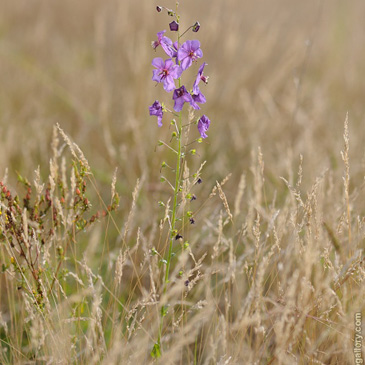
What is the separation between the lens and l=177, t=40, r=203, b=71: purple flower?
1631 mm

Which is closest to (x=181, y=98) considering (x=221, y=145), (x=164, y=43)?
(x=164, y=43)

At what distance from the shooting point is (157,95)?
14.3ft

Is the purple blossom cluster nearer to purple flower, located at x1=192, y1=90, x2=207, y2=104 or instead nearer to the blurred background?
A: purple flower, located at x1=192, y1=90, x2=207, y2=104

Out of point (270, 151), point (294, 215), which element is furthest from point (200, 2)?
point (294, 215)

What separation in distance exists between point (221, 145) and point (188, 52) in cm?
248

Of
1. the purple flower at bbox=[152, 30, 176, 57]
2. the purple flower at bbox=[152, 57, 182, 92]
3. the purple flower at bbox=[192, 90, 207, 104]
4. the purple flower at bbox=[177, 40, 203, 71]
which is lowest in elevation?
the purple flower at bbox=[192, 90, 207, 104]

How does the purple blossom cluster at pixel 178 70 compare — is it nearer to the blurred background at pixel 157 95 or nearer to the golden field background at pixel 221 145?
the golden field background at pixel 221 145

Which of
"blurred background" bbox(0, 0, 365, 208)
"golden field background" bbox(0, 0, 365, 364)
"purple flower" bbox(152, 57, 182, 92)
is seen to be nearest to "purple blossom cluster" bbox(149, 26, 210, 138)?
"purple flower" bbox(152, 57, 182, 92)

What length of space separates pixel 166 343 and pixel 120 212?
4.13 feet

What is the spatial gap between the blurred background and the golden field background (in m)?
0.02

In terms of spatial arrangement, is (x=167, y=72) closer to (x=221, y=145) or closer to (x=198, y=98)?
(x=198, y=98)

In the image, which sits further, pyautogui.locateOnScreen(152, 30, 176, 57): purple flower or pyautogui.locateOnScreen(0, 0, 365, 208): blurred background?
pyautogui.locateOnScreen(0, 0, 365, 208): blurred background

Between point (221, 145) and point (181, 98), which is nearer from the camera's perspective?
point (181, 98)

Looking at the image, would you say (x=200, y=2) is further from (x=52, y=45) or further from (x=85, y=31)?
(x=52, y=45)
